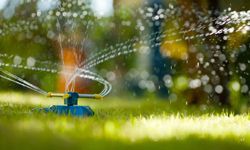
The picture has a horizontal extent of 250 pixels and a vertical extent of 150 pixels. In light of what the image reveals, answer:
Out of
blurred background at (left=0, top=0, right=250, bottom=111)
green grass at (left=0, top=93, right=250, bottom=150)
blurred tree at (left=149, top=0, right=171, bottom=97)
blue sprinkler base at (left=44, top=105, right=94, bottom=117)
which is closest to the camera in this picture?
green grass at (left=0, top=93, right=250, bottom=150)

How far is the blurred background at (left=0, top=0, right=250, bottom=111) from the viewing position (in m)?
7.98

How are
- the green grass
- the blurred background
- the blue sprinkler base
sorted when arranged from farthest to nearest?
the blurred background → the blue sprinkler base → the green grass

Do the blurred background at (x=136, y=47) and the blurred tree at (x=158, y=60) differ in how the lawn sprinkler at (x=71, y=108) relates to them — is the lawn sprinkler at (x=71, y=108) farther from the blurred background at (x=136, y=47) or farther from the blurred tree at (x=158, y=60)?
the blurred tree at (x=158, y=60)

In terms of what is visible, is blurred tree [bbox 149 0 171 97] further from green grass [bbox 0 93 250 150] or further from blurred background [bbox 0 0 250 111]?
green grass [bbox 0 93 250 150]

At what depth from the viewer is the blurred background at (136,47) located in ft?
26.2

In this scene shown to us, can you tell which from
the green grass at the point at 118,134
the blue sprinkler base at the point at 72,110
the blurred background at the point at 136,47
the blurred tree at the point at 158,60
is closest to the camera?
the green grass at the point at 118,134

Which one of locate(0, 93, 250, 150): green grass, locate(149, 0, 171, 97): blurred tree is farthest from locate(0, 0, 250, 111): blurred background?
locate(0, 93, 250, 150): green grass

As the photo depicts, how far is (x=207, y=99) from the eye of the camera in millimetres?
7855

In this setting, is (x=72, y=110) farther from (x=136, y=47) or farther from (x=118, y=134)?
(x=136, y=47)

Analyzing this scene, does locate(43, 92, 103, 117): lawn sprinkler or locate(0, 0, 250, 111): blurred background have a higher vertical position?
locate(0, 0, 250, 111): blurred background

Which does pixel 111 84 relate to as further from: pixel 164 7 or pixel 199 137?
pixel 199 137

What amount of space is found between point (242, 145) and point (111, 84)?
626cm

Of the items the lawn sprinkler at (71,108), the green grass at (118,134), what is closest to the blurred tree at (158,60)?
the lawn sprinkler at (71,108)

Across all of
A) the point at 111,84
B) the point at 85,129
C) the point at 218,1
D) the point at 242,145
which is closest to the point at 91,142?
the point at 85,129
